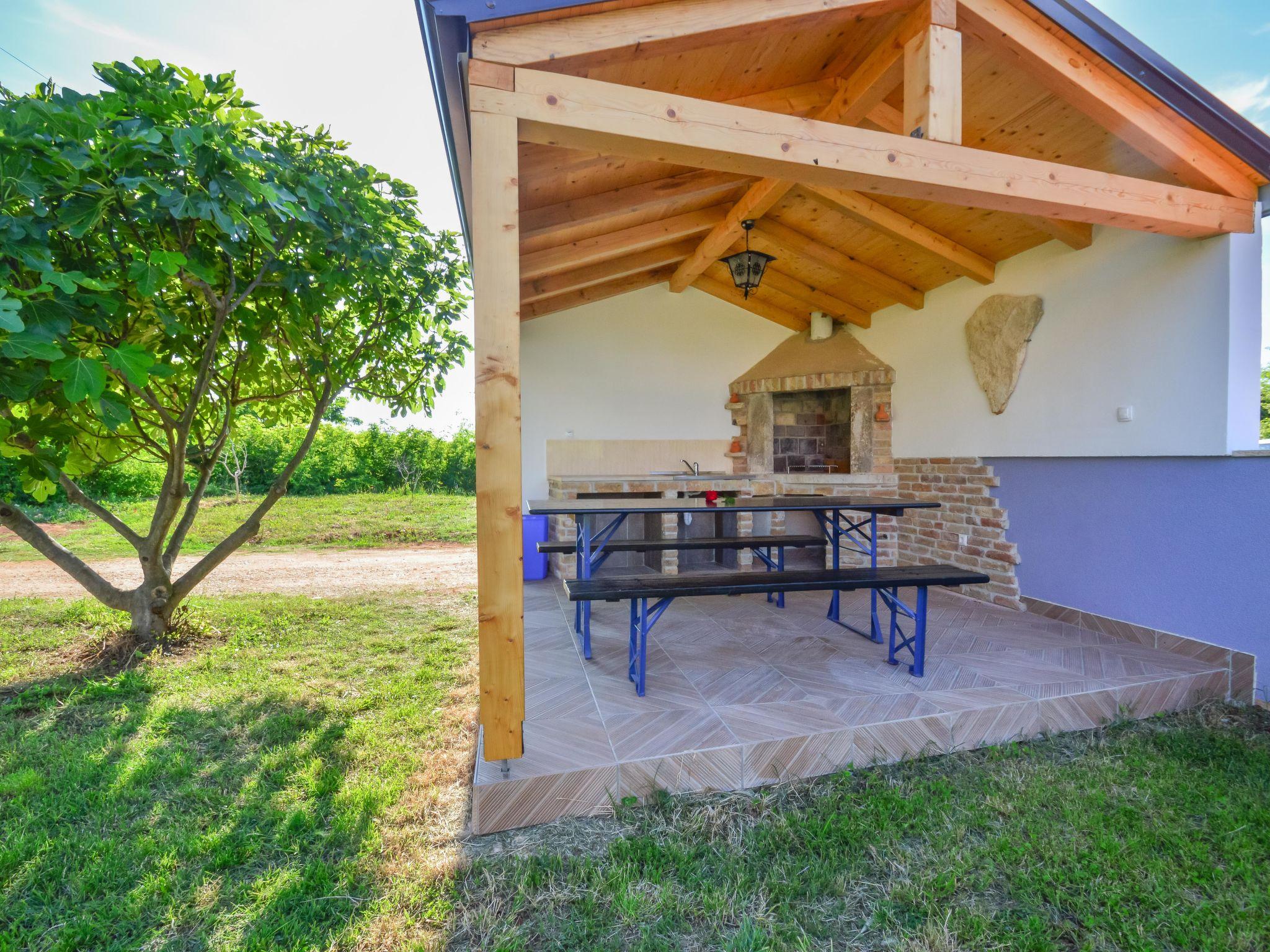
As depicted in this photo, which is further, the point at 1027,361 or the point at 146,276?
the point at 1027,361

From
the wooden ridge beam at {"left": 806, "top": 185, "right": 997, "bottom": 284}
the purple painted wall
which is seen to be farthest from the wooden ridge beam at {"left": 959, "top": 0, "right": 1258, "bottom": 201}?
the purple painted wall

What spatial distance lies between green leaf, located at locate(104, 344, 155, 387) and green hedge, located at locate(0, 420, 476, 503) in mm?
9739

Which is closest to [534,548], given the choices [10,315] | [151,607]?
[151,607]

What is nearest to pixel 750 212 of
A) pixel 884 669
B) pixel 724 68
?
pixel 724 68

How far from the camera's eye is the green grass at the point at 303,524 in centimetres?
803

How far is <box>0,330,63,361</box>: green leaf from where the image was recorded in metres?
2.05

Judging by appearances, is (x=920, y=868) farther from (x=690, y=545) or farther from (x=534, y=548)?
(x=534, y=548)

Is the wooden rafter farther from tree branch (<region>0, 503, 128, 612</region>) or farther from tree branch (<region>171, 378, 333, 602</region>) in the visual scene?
tree branch (<region>0, 503, 128, 612</region>)

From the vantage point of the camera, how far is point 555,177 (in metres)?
3.44

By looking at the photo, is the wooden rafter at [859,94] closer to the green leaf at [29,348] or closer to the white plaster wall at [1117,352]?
the white plaster wall at [1117,352]

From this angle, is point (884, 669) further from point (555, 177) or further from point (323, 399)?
point (323, 399)

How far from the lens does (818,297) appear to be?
5902 mm

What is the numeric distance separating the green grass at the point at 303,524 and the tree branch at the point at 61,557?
420 cm

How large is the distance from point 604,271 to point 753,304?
189 centimetres
